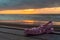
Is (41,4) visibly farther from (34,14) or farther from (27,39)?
A: (27,39)

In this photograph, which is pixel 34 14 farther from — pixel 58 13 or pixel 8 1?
pixel 8 1

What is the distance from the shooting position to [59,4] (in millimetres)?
2113

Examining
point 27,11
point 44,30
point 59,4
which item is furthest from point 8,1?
point 44,30

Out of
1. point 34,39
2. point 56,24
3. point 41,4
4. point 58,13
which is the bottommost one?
point 34,39

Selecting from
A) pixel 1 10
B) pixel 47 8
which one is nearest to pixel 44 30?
pixel 47 8

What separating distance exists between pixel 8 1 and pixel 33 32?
1.33 m

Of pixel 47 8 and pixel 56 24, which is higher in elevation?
pixel 47 8

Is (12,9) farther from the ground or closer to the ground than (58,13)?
farther from the ground

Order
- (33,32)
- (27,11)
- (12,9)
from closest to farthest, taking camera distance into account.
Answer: (33,32) → (27,11) → (12,9)

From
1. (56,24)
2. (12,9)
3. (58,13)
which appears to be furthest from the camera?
(12,9)

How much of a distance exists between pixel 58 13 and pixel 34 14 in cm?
40

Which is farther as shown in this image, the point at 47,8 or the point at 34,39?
the point at 47,8

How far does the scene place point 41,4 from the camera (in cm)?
230

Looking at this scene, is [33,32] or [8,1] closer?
[33,32]
